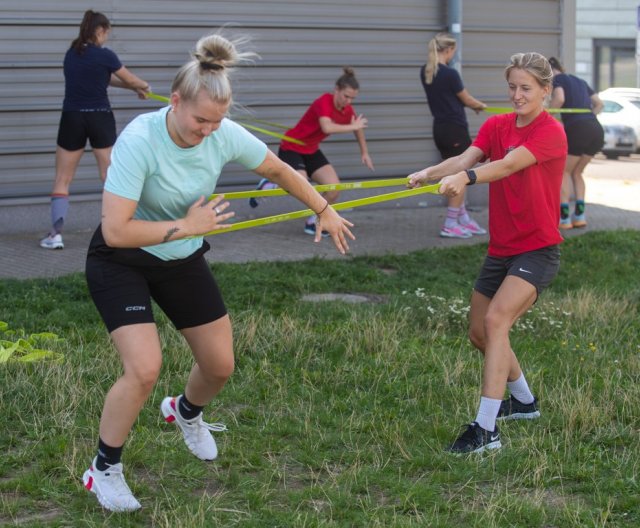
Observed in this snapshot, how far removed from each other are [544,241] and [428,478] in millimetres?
1357

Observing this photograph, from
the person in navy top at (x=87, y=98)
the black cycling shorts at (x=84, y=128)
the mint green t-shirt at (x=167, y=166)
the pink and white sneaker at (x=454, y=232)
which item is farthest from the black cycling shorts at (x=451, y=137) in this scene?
the mint green t-shirt at (x=167, y=166)

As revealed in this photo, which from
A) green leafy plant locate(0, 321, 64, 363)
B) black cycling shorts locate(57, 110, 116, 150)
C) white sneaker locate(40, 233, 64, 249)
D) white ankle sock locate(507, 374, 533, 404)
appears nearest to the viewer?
white ankle sock locate(507, 374, 533, 404)

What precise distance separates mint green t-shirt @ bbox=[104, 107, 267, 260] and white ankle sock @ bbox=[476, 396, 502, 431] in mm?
1631

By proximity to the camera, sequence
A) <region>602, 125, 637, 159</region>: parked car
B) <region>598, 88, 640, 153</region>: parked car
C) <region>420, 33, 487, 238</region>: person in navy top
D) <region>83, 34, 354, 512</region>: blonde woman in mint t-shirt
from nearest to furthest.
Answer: <region>83, 34, 354, 512</region>: blonde woman in mint t-shirt
<region>420, 33, 487, 238</region>: person in navy top
<region>602, 125, 637, 159</region>: parked car
<region>598, 88, 640, 153</region>: parked car

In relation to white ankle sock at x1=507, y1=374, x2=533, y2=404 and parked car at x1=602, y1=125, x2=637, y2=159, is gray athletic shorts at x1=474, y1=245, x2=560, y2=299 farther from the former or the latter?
parked car at x1=602, y1=125, x2=637, y2=159

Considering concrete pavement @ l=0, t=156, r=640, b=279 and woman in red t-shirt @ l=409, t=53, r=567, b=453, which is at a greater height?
woman in red t-shirt @ l=409, t=53, r=567, b=453

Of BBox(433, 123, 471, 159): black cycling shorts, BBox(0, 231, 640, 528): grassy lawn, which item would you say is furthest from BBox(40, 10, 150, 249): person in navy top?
BBox(433, 123, 471, 159): black cycling shorts

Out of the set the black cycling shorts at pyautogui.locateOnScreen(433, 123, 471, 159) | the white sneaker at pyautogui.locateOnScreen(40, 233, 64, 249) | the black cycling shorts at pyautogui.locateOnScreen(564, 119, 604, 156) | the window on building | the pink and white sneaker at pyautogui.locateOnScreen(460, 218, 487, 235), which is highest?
the black cycling shorts at pyautogui.locateOnScreen(433, 123, 471, 159)

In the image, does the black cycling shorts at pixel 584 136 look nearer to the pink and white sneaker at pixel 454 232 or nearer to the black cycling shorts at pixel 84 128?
the pink and white sneaker at pixel 454 232

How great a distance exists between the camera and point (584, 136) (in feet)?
40.9

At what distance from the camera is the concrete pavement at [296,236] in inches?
404

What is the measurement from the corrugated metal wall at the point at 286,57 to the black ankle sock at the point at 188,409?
7092mm

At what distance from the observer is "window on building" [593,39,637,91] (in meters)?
37.1

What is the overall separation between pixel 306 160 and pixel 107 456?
7218 millimetres
